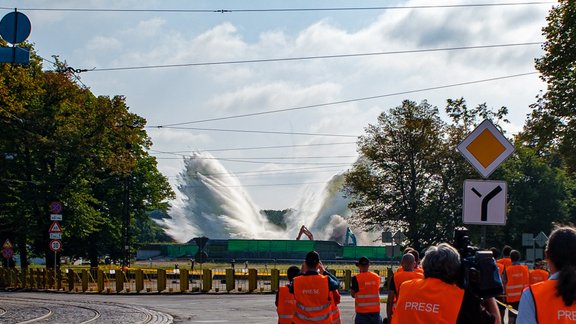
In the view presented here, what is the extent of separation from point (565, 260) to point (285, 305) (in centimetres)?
760

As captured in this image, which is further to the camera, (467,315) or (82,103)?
(82,103)

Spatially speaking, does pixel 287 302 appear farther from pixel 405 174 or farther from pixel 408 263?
Result: pixel 405 174

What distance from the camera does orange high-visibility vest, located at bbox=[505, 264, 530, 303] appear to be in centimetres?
1702

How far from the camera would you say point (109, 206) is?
62125 millimetres

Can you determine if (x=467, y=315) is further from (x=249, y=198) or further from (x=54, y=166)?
(x=249, y=198)

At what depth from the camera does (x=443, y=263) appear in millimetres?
5887

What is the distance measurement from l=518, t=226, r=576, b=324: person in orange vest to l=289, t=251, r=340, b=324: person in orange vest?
6336mm

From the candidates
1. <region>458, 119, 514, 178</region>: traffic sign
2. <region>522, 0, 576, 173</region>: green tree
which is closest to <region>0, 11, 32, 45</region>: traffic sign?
<region>458, 119, 514, 178</region>: traffic sign

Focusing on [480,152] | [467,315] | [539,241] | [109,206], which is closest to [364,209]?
[109,206]

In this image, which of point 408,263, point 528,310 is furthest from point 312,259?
point 528,310

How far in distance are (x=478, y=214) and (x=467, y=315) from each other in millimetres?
3969

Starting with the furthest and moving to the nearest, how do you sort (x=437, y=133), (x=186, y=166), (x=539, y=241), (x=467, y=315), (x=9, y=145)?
1. (x=186, y=166)
2. (x=437, y=133)
3. (x=9, y=145)
4. (x=539, y=241)
5. (x=467, y=315)

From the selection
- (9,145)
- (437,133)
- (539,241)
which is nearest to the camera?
(539,241)

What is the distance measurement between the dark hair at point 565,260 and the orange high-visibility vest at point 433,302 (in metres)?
1.10
